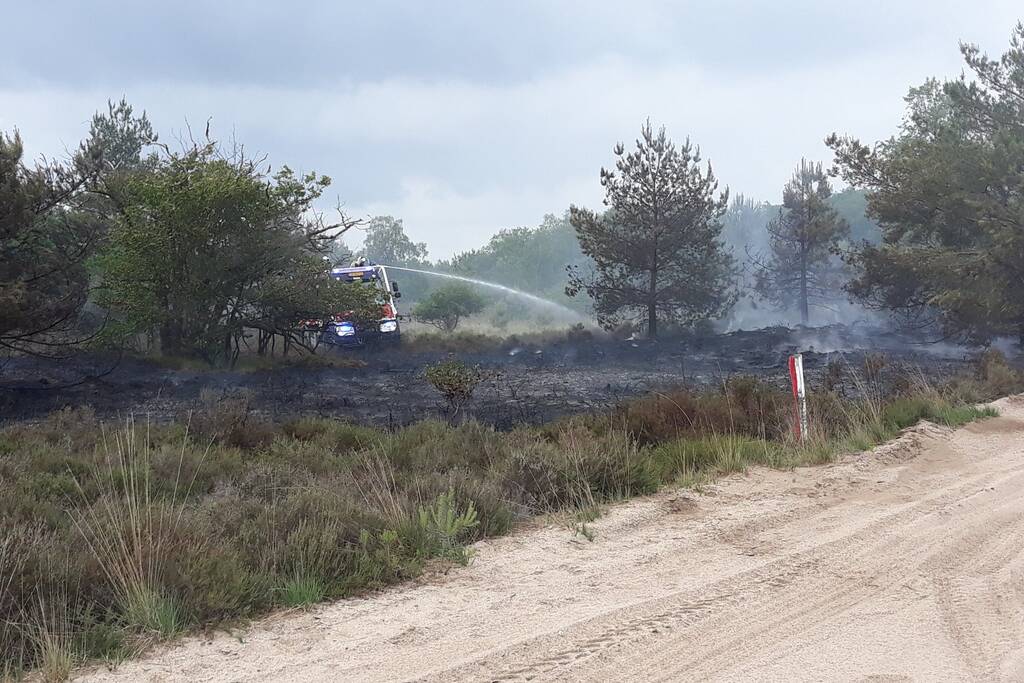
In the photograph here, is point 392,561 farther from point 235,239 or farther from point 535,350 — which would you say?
point 535,350

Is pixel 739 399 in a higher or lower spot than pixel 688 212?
lower

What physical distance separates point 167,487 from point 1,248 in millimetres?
12340

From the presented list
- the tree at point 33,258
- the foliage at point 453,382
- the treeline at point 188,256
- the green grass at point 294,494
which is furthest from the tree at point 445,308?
the green grass at point 294,494

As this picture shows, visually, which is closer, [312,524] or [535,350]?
[312,524]

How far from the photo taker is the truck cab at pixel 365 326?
28.5 m

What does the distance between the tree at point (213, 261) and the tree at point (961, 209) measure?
1640cm

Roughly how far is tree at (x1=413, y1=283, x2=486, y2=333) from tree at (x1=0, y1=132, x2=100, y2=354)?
87.2ft

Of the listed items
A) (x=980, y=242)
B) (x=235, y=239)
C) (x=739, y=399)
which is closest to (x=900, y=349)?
(x=980, y=242)

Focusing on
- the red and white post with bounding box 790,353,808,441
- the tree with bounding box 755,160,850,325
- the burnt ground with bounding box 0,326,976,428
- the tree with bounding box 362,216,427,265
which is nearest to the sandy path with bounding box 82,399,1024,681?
the red and white post with bounding box 790,353,808,441

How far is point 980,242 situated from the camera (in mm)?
25953

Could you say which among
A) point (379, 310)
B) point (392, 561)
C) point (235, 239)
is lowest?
point (392, 561)

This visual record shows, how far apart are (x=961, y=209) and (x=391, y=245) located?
109 meters

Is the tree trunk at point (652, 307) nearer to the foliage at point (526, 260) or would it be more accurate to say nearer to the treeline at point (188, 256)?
the treeline at point (188, 256)

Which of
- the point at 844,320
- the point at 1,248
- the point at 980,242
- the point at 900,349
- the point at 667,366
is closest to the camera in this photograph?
the point at 1,248
